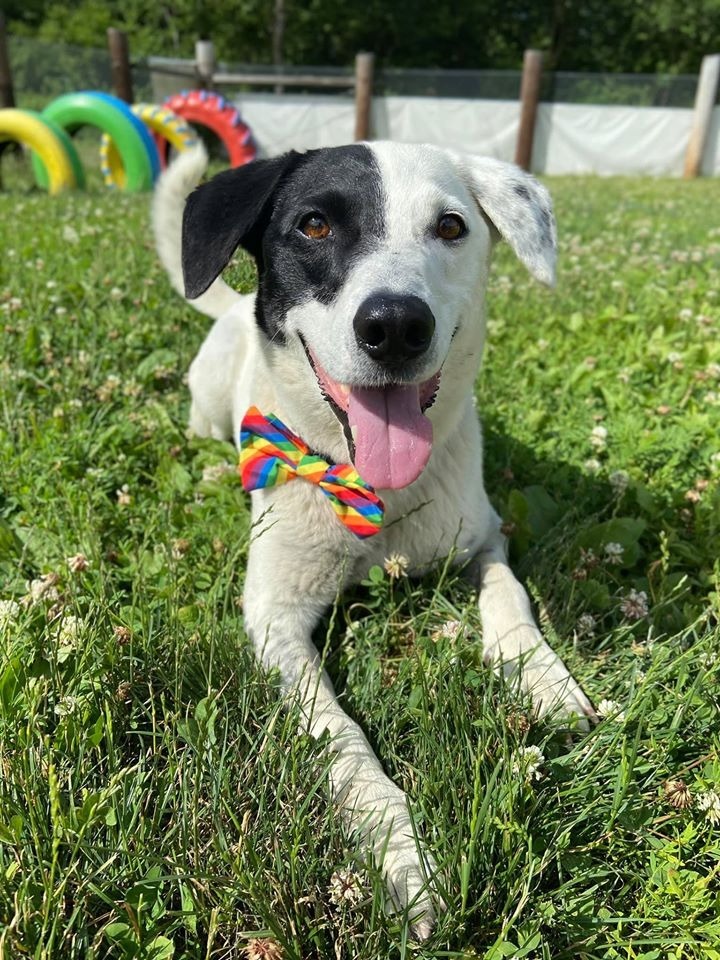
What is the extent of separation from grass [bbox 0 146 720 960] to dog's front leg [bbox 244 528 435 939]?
0.05m

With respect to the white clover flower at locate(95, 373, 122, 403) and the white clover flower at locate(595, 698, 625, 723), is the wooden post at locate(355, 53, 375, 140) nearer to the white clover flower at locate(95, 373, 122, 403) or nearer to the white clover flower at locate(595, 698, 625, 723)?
the white clover flower at locate(95, 373, 122, 403)

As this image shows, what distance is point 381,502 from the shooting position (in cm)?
213

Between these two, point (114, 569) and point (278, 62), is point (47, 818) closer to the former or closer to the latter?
point (114, 569)

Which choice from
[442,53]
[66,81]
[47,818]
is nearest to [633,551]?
[47,818]

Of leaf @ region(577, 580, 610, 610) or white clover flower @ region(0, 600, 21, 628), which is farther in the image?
leaf @ region(577, 580, 610, 610)

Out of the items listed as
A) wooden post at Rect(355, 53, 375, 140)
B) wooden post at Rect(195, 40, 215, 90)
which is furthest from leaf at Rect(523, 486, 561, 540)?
wooden post at Rect(195, 40, 215, 90)

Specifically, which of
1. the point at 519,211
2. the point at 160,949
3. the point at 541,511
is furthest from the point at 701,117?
the point at 160,949

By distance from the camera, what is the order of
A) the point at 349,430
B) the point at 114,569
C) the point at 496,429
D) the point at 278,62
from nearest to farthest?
the point at 349,430 → the point at 114,569 → the point at 496,429 → the point at 278,62

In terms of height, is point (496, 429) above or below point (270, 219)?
below

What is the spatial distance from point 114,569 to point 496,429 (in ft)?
5.92

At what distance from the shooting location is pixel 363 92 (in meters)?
18.1

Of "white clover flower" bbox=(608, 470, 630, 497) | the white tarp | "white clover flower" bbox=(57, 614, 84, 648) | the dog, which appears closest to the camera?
"white clover flower" bbox=(57, 614, 84, 648)

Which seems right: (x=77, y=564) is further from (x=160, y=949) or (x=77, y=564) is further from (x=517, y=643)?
(x=517, y=643)

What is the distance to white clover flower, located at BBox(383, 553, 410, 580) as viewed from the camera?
2.00m
